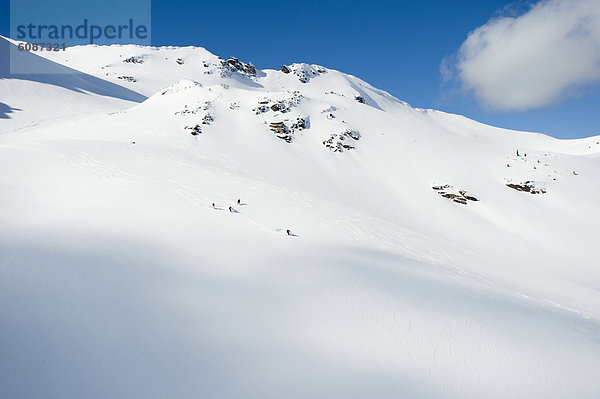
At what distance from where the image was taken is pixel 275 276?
25.5ft

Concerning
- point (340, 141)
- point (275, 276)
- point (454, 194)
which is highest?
point (340, 141)

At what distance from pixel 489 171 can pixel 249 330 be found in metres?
31.4

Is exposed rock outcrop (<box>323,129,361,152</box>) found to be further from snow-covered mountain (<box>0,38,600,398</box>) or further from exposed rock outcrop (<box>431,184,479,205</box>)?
exposed rock outcrop (<box>431,184,479,205</box>)

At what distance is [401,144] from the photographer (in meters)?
31.3

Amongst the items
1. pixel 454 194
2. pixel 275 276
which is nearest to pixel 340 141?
pixel 454 194

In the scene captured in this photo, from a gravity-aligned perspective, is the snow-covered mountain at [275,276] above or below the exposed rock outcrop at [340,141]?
below

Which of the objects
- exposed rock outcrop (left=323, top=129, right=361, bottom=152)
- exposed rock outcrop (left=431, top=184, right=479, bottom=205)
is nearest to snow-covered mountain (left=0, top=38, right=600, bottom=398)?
exposed rock outcrop (left=431, top=184, right=479, bottom=205)

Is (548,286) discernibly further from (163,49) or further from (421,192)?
(163,49)

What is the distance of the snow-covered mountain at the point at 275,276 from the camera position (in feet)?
15.9

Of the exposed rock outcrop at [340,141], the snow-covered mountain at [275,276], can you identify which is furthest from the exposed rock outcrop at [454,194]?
the exposed rock outcrop at [340,141]

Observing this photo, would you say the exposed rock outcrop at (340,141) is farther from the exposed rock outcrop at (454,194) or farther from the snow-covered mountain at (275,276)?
the exposed rock outcrop at (454,194)

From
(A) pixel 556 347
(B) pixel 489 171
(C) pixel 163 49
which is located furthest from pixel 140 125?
(C) pixel 163 49

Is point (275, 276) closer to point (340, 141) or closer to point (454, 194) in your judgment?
point (454, 194)

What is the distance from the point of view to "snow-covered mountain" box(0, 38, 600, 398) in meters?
4.86
